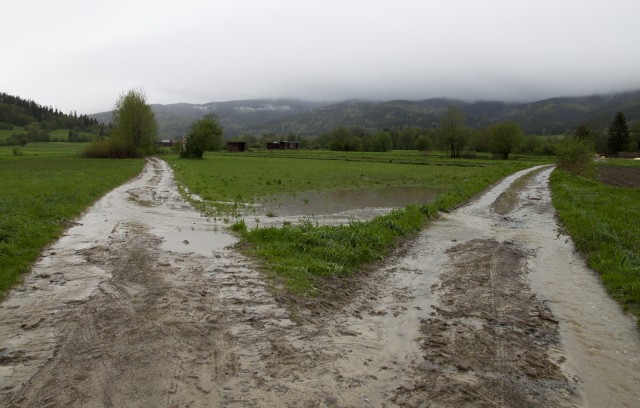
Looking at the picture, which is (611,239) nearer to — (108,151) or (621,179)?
(621,179)

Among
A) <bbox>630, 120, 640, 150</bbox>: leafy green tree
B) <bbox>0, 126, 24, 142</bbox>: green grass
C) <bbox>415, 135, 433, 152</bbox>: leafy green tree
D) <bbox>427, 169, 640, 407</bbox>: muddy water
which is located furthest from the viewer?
<bbox>415, 135, 433, 152</bbox>: leafy green tree

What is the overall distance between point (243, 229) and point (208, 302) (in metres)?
7.91

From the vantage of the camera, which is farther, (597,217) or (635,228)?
(597,217)

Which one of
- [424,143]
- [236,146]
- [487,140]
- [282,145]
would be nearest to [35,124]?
[236,146]

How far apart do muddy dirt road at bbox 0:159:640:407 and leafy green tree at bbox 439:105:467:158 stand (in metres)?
108

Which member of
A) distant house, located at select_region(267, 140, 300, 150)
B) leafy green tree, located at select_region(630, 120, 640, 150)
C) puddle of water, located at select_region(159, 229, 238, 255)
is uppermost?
leafy green tree, located at select_region(630, 120, 640, 150)

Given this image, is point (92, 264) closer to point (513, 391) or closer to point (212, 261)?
point (212, 261)

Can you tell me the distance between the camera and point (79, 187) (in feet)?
98.1

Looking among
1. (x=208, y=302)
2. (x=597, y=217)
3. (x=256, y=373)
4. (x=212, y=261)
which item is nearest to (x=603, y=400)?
(x=256, y=373)

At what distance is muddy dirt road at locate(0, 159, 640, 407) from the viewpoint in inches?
236

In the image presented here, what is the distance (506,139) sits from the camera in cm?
11056

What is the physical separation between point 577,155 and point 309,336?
58608 millimetres

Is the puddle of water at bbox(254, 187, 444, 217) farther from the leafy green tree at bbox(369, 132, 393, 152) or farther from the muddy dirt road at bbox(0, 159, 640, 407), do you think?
the leafy green tree at bbox(369, 132, 393, 152)

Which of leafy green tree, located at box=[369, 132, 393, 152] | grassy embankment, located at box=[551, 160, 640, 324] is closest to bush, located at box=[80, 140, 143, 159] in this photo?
grassy embankment, located at box=[551, 160, 640, 324]
